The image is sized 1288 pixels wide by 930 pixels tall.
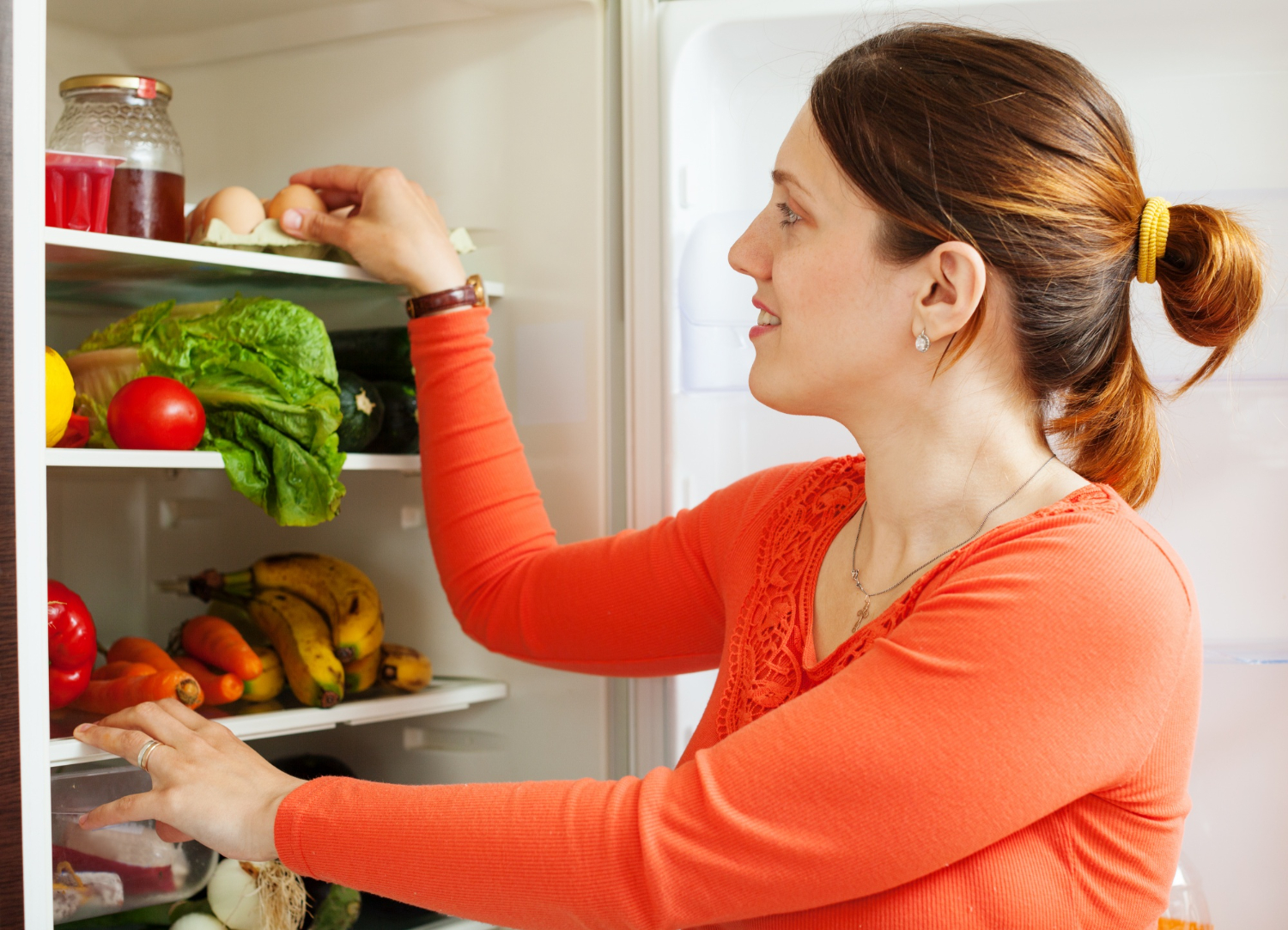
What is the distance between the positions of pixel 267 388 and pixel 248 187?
0.54m

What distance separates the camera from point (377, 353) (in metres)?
1.40

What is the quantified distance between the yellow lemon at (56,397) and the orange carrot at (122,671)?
26cm

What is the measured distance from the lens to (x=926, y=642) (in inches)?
31.3

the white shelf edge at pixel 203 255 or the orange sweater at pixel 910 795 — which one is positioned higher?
the white shelf edge at pixel 203 255

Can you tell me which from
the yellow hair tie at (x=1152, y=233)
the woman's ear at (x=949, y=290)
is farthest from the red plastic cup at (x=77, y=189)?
the yellow hair tie at (x=1152, y=233)

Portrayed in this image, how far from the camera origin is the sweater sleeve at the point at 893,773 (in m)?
0.76

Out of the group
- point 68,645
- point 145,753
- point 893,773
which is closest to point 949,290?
point 893,773

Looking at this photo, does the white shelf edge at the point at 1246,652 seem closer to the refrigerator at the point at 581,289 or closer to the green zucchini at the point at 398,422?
the refrigerator at the point at 581,289

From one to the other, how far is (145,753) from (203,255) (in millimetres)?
477

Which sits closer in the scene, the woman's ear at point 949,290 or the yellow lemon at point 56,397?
the woman's ear at point 949,290

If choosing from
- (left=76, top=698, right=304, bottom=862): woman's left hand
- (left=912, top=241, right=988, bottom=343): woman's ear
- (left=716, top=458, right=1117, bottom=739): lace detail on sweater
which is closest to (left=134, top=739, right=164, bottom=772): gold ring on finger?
(left=76, top=698, right=304, bottom=862): woman's left hand

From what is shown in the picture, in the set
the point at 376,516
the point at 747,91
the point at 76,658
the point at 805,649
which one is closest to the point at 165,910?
the point at 76,658

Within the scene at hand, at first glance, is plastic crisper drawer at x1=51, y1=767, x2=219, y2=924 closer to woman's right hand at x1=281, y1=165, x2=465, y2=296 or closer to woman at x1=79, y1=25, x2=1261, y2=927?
woman at x1=79, y1=25, x2=1261, y2=927

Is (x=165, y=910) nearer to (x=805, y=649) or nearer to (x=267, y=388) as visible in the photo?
(x=267, y=388)
